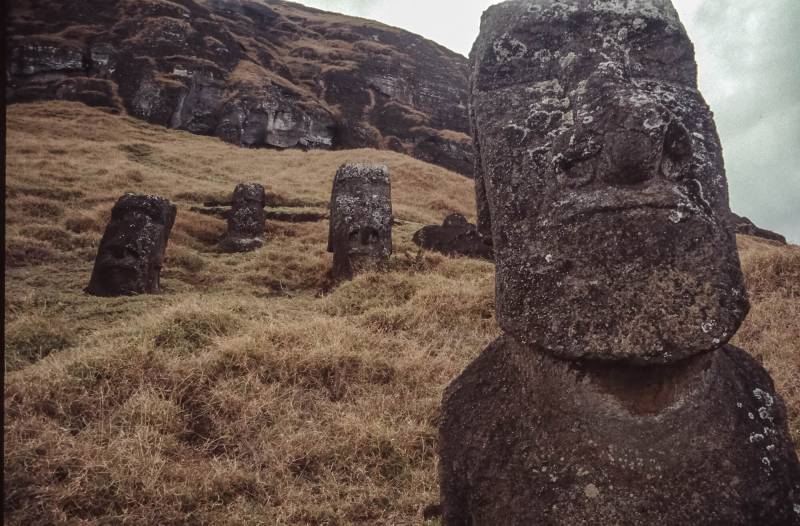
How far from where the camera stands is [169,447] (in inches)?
133

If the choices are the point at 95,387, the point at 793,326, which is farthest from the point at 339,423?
the point at 793,326

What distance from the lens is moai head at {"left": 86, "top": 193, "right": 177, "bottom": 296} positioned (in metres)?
8.06

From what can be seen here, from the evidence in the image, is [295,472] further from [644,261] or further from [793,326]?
[793,326]

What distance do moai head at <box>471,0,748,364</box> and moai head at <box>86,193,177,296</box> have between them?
7.40 metres

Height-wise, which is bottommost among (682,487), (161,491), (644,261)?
(161,491)

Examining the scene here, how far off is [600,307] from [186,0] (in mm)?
57218

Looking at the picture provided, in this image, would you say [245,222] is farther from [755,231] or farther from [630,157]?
[755,231]

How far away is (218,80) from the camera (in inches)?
1560

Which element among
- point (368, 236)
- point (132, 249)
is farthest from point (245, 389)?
point (368, 236)

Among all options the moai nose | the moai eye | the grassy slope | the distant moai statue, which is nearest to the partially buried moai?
the moai nose

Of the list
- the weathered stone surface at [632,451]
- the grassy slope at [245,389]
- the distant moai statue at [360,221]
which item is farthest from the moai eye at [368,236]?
the weathered stone surface at [632,451]

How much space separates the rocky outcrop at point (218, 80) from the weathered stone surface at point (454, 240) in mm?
27000

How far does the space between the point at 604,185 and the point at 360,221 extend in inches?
327

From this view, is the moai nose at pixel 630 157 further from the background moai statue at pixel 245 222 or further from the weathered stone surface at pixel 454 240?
the background moai statue at pixel 245 222
